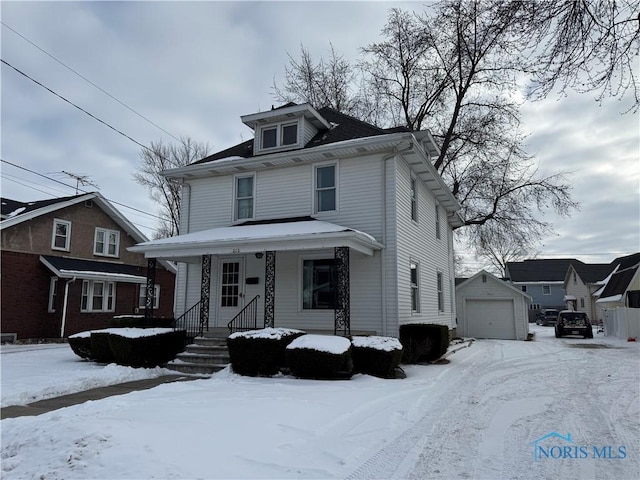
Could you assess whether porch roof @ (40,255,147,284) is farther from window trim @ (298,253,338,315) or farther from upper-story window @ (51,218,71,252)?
window trim @ (298,253,338,315)

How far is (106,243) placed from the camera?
940 inches

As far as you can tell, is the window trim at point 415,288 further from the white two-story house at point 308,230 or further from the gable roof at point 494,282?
the gable roof at point 494,282

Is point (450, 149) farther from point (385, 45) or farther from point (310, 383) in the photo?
point (310, 383)

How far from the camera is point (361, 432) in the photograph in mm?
5574

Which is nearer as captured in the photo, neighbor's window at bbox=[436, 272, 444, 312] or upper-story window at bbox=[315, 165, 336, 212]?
upper-story window at bbox=[315, 165, 336, 212]

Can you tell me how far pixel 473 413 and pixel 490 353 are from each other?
9479mm

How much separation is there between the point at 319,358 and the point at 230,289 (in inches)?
232

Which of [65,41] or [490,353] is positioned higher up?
[65,41]

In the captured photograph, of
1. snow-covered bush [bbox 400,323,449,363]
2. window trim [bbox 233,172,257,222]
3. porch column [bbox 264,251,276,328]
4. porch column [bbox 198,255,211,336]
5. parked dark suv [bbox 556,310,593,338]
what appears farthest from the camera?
parked dark suv [bbox 556,310,593,338]

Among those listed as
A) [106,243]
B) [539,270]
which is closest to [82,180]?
[106,243]

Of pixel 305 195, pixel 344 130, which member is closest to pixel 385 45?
pixel 344 130

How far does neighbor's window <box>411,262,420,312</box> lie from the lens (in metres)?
14.1
